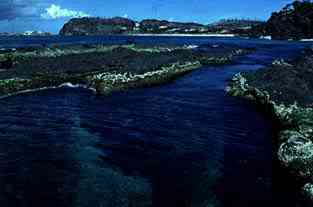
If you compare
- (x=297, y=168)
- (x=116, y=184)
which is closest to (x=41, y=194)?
(x=116, y=184)

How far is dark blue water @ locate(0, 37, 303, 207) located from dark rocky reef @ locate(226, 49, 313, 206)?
1264mm

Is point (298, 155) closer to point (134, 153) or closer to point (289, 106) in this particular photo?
point (134, 153)

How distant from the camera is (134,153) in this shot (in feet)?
94.4

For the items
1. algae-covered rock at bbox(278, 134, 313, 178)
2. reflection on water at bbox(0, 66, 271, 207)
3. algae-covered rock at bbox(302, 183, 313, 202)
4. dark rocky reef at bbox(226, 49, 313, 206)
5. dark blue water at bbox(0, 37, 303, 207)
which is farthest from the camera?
dark rocky reef at bbox(226, 49, 313, 206)

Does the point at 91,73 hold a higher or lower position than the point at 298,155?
higher

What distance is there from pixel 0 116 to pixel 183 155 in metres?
19.5

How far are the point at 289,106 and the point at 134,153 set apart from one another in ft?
56.8

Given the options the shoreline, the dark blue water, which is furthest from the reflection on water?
the shoreline

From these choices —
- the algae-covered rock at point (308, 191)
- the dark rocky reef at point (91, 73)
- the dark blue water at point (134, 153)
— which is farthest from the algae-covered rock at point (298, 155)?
the dark rocky reef at point (91, 73)

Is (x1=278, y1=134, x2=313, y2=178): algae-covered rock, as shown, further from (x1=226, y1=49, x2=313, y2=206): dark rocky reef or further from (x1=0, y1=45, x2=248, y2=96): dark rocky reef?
(x1=0, y1=45, x2=248, y2=96): dark rocky reef

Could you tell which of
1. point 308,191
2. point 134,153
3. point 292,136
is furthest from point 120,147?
point 308,191

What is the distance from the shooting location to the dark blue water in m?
22.0

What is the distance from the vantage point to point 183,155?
28.2m

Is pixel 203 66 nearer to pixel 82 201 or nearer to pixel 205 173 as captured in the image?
pixel 205 173
